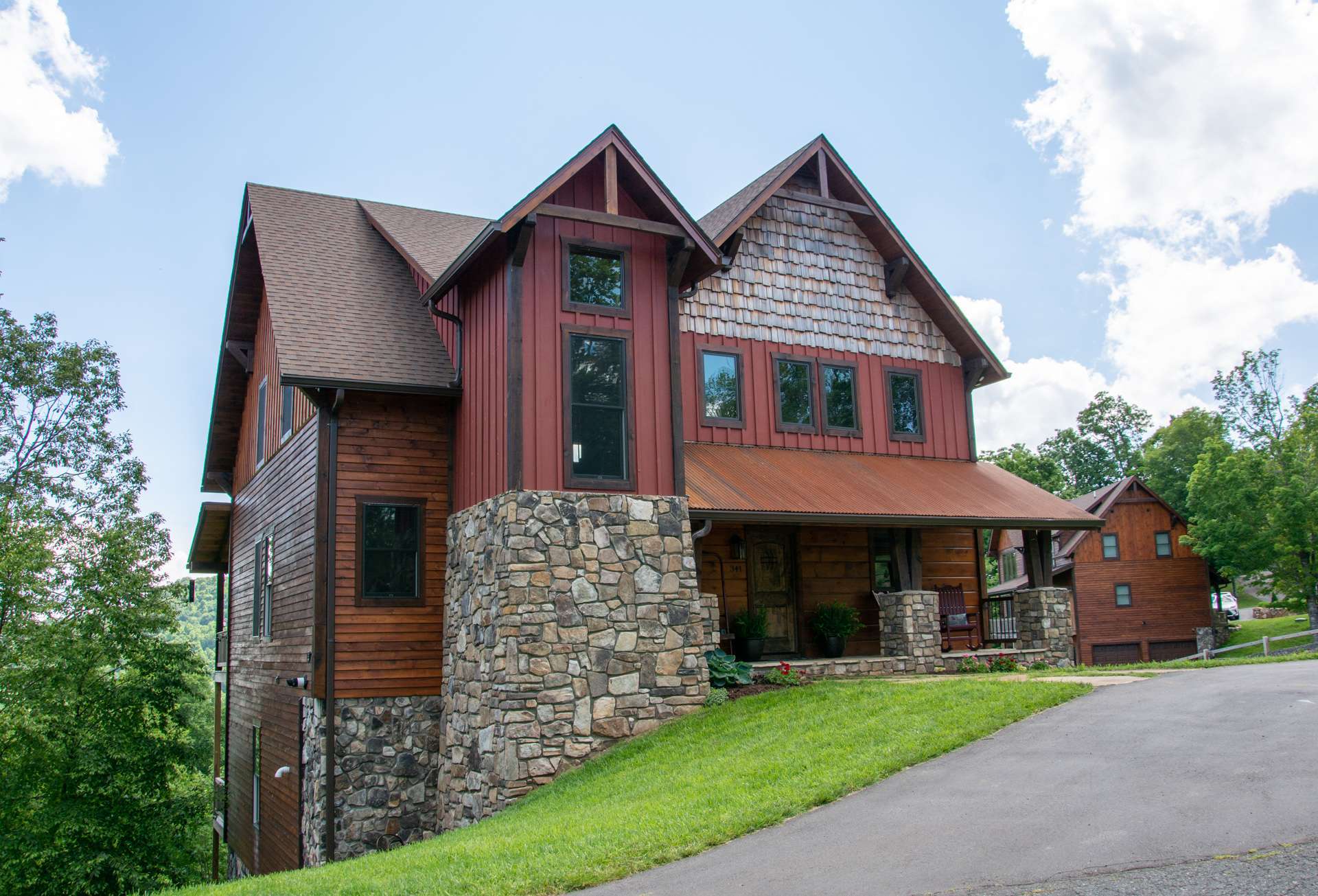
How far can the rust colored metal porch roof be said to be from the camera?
46.5ft

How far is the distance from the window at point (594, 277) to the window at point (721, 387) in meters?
3.48

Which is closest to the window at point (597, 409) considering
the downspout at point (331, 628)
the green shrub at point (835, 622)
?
the downspout at point (331, 628)

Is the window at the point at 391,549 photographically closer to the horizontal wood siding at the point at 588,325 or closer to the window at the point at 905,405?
the horizontal wood siding at the point at 588,325

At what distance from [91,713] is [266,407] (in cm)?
874

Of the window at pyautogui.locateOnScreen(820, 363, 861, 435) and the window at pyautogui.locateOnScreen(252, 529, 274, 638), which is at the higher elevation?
the window at pyautogui.locateOnScreen(820, 363, 861, 435)

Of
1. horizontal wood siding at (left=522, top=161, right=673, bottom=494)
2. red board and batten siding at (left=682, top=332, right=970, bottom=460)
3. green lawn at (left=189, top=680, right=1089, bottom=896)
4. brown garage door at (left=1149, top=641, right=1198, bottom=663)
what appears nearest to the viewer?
green lawn at (left=189, top=680, right=1089, bottom=896)

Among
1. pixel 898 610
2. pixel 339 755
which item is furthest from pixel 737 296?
pixel 339 755

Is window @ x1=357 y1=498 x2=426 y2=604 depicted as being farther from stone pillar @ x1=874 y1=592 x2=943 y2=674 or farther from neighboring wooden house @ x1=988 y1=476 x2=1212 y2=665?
neighboring wooden house @ x1=988 y1=476 x2=1212 y2=665

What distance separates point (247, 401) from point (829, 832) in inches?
638

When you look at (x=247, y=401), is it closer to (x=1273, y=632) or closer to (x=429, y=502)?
(x=429, y=502)

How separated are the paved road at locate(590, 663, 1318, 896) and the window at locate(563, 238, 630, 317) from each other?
6.77 meters

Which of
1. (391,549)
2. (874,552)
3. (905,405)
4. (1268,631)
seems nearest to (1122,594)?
(1268,631)

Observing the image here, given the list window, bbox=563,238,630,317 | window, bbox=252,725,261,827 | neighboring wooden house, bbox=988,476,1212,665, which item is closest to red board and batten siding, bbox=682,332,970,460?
window, bbox=563,238,630,317

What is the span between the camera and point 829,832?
24.1 feet
